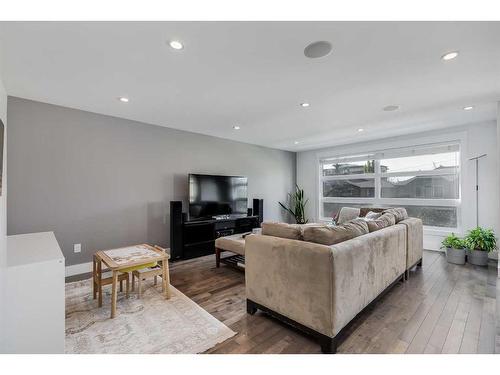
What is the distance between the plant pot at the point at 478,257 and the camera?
11.1 feet

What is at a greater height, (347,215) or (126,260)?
(347,215)

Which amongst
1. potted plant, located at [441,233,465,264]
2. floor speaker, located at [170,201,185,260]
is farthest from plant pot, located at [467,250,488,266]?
floor speaker, located at [170,201,185,260]

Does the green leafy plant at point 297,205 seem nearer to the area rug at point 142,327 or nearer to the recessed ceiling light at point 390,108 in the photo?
the recessed ceiling light at point 390,108

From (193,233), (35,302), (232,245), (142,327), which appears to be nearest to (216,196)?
(193,233)

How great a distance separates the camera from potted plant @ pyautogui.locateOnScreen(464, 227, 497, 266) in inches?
133

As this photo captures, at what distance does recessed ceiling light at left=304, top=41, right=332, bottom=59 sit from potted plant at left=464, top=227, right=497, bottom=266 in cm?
382

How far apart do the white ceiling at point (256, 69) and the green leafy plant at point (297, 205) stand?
3.06 metres

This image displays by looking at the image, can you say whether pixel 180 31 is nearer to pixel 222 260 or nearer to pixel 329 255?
pixel 329 255

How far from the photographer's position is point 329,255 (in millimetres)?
1545

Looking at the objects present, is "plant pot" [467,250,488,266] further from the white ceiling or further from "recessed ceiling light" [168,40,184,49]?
"recessed ceiling light" [168,40,184,49]

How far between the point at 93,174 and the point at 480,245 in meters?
5.91

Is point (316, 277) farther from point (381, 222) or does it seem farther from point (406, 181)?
point (406, 181)

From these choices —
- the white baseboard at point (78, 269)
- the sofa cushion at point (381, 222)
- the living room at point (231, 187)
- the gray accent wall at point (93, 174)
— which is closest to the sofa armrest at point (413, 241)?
the living room at point (231, 187)

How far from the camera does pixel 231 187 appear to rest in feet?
15.2
